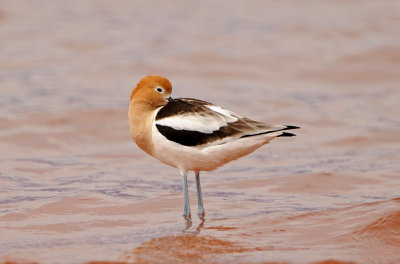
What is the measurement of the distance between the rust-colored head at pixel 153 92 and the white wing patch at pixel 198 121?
1.33 feet

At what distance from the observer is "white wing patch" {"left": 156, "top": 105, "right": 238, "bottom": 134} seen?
8766mm

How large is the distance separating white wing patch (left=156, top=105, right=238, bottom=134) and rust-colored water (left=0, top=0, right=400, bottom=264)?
1.24 m

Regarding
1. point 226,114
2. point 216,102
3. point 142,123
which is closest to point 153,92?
point 142,123

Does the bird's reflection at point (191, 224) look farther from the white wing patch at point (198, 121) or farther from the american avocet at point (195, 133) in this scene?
the white wing patch at point (198, 121)

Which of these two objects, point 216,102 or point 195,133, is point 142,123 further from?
point 216,102

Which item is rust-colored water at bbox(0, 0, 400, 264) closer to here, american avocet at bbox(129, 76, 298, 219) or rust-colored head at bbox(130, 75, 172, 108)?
american avocet at bbox(129, 76, 298, 219)

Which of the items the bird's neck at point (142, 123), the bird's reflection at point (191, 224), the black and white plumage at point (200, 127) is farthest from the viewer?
the bird's reflection at point (191, 224)

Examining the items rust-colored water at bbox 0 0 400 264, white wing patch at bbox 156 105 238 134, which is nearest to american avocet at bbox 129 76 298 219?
white wing patch at bbox 156 105 238 134

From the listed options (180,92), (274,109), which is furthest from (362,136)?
(180,92)

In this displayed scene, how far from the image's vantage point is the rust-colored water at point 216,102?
28.8 feet

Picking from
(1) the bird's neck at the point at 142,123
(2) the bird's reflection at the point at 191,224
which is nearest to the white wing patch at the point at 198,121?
(1) the bird's neck at the point at 142,123

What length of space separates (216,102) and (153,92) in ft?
28.7

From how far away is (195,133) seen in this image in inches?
346

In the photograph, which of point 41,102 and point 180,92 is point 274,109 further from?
point 41,102
